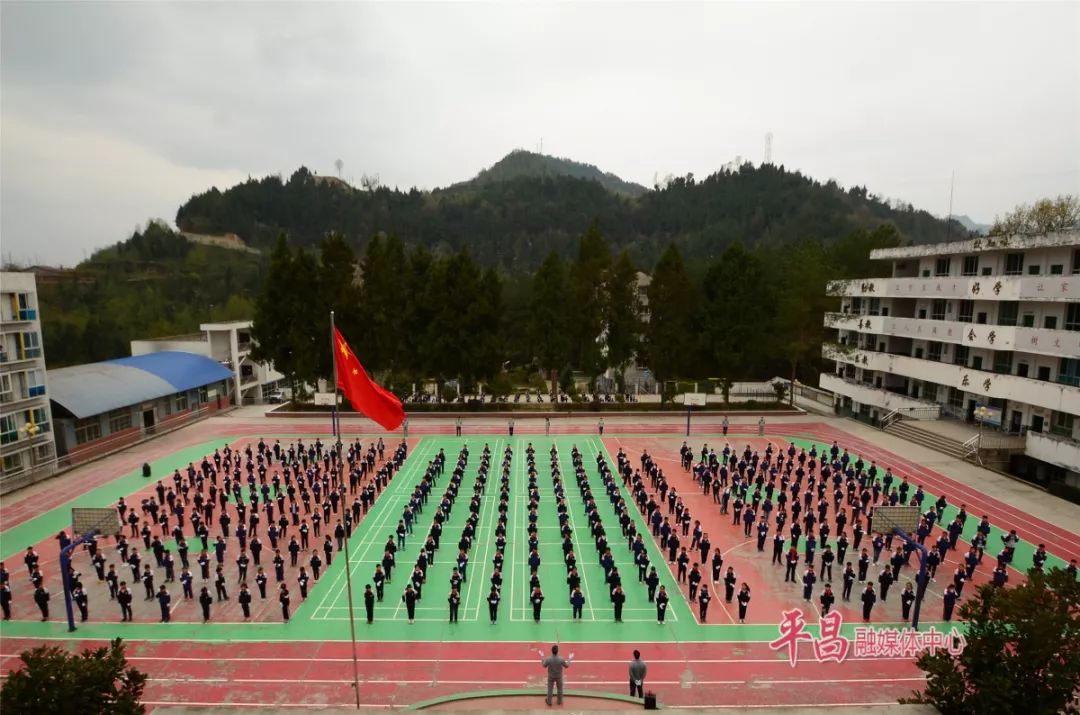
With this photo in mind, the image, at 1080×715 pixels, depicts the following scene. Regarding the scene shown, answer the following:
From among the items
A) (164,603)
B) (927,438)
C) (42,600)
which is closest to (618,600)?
(164,603)

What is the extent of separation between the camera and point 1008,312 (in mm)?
25609

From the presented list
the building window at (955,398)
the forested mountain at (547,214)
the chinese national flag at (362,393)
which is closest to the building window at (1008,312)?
the building window at (955,398)

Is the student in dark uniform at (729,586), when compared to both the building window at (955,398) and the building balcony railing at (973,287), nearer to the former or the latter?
the building balcony railing at (973,287)

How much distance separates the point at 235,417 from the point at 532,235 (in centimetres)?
9983

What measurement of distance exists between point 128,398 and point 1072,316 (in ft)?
131

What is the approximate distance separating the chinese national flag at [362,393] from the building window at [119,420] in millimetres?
24064

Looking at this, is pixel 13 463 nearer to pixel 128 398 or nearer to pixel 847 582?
pixel 128 398

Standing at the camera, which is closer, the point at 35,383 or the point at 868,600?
the point at 868,600

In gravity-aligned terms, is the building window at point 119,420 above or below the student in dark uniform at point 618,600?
above

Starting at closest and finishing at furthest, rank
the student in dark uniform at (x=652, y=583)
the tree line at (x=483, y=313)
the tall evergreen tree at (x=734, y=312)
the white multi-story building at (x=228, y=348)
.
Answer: the student in dark uniform at (x=652, y=583)
the tree line at (x=483, y=313)
the tall evergreen tree at (x=734, y=312)
the white multi-story building at (x=228, y=348)

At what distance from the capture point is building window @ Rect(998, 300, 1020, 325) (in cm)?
2523

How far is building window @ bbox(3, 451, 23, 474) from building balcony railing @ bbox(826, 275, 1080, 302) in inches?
1550

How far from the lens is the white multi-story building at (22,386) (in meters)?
21.9

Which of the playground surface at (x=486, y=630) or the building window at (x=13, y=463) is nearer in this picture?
the playground surface at (x=486, y=630)
